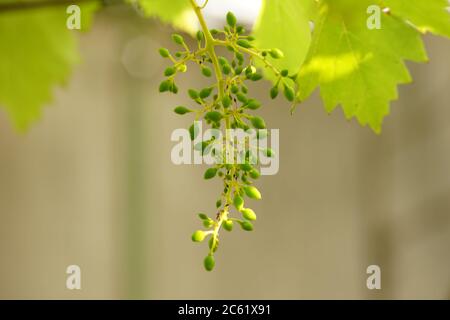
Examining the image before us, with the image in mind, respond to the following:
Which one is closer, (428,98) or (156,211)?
(156,211)

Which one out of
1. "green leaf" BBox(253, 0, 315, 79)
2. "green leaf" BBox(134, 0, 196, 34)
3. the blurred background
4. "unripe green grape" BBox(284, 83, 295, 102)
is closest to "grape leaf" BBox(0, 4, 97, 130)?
"green leaf" BBox(134, 0, 196, 34)

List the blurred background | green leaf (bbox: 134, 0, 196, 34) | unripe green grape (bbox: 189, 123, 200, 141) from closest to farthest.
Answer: unripe green grape (bbox: 189, 123, 200, 141)
green leaf (bbox: 134, 0, 196, 34)
the blurred background

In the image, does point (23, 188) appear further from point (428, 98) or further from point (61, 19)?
point (61, 19)

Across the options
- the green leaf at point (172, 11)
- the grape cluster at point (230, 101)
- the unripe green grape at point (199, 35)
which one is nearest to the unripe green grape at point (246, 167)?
the grape cluster at point (230, 101)

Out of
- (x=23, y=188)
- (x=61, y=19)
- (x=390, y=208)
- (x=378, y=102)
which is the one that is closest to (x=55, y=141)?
(x=23, y=188)

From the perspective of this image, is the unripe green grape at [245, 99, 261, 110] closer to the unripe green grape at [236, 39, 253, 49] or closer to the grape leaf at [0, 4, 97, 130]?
the unripe green grape at [236, 39, 253, 49]

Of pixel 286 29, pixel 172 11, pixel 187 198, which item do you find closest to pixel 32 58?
pixel 172 11

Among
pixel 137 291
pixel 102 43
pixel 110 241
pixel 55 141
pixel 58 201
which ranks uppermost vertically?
pixel 102 43
